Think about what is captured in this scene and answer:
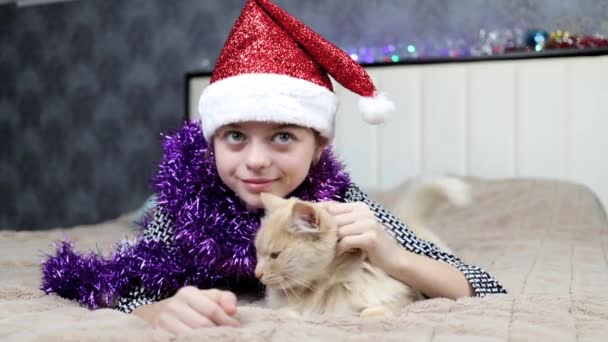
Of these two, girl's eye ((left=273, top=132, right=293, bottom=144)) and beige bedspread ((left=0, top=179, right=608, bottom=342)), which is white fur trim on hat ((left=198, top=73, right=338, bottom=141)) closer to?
girl's eye ((left=273, top=132, right=293, bottom=144))

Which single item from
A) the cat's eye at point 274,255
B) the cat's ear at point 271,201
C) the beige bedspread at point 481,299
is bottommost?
the beige bedspread at point 481,299

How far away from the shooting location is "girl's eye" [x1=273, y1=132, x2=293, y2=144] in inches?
41.5

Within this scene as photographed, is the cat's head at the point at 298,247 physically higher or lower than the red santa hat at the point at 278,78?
lower

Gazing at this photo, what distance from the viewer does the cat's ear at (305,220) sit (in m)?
0.86

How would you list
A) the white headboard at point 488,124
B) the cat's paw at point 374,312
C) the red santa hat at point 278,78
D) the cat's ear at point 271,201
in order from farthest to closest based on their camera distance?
1. the white headboard at point 488,124
2. the red santa hat at point 278,78
3. the cat's ear at point 271,201
4. the cat's paw at point 374,312

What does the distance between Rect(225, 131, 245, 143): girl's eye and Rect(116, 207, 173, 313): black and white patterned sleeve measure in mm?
234

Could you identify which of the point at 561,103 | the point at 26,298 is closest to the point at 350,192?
the point at 26,298

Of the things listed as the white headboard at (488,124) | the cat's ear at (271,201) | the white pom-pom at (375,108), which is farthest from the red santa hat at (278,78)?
the white headboard at (488,124)

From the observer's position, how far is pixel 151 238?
3.99 feet

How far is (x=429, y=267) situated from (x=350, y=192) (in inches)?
11.5

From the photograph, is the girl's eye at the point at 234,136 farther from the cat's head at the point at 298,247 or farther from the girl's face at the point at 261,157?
the cat's head at the point at 298,247

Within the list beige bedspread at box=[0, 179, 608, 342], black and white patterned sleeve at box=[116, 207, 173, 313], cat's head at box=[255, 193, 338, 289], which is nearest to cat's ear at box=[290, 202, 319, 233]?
cat's head at box=[255, 193, 338, 289]

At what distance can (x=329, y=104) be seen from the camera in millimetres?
1139

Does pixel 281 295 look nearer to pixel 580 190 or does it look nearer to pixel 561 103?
pixel 580 190
